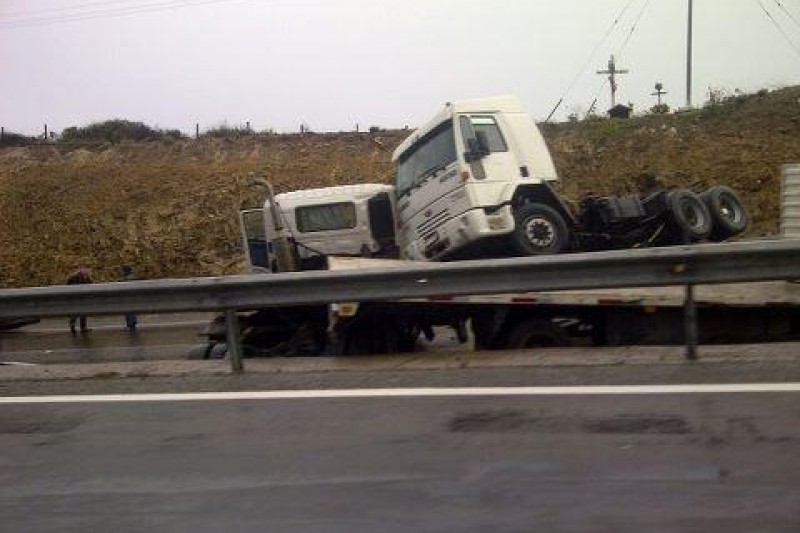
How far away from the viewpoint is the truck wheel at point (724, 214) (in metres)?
12.0

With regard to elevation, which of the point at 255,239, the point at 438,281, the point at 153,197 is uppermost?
the point at 153,197

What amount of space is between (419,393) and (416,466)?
169 centimetres

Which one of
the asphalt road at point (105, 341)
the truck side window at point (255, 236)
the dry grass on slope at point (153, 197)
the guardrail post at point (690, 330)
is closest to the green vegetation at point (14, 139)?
the dry grass on slope at point (153, 197)

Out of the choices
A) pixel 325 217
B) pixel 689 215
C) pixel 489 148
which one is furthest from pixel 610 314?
pixel 325 217

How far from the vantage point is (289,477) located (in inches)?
208

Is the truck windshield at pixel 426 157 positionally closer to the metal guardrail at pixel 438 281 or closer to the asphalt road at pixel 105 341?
the asphalt road at pixel 105 341

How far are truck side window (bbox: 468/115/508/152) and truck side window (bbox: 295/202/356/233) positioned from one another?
2025 mm

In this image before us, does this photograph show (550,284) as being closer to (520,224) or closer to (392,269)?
(392,269)

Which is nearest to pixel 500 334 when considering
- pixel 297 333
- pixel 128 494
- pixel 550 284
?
pixel 550 284

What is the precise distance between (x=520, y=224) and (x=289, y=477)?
6.77 m

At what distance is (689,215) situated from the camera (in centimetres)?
1167

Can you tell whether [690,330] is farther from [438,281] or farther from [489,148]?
[489,148]

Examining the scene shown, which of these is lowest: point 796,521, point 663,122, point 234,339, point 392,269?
point 796,521

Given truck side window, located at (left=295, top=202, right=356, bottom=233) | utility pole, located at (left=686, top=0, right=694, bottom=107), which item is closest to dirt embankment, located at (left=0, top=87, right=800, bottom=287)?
utility pole, located at (left=686, top=0, right=694, bottom=107)
